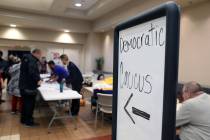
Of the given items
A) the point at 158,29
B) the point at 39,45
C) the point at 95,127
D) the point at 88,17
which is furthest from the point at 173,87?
the point at 39,45

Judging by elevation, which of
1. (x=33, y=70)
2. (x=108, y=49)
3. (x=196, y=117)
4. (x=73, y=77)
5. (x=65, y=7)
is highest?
(x=65, y=7)

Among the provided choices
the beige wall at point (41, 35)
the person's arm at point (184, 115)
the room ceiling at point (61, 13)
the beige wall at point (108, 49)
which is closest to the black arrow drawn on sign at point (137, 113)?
the person's arm at point (184, 115)

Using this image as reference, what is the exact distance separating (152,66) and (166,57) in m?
0.10

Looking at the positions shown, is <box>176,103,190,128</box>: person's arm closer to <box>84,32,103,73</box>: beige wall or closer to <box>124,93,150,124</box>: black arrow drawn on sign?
<box>124,93,150,124</box>: black arrow drawn on sign

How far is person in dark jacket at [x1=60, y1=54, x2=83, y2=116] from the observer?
4445mm

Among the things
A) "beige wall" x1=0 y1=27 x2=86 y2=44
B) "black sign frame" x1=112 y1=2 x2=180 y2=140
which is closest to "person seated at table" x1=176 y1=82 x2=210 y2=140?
"black sign frame" x1=112 y1=2 x2=180 y2=140

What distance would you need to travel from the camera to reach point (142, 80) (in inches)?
30.3

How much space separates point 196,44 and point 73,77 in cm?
277

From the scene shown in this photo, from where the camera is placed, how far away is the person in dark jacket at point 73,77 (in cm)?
445

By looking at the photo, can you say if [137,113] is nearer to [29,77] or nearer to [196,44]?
[29,77]

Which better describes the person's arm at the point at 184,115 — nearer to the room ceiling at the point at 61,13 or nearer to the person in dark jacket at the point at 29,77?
the person in dark jacket at the point at 29,77

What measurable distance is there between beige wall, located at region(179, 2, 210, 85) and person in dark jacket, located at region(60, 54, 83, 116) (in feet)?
7.73

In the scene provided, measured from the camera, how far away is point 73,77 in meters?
4.51

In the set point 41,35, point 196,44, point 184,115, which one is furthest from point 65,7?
A: point 184,115
